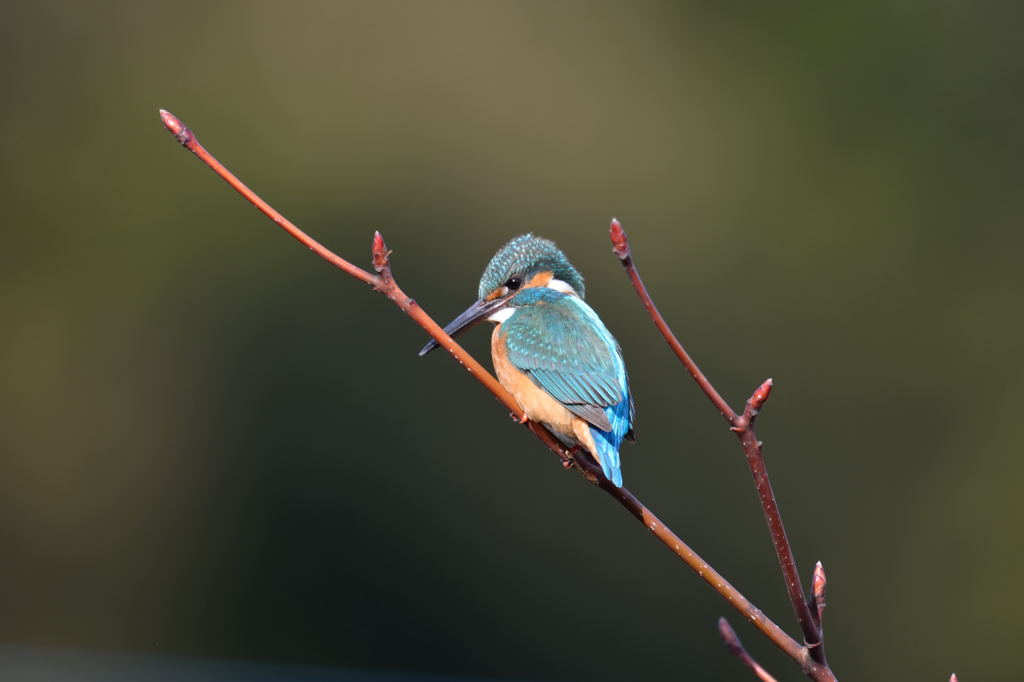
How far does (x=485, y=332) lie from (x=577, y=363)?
3.09 m

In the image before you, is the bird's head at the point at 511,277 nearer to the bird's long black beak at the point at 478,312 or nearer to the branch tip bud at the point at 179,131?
the bird's long black beak at the point at 478,312

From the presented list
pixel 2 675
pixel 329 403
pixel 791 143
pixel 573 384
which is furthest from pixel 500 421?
pixel 573 384

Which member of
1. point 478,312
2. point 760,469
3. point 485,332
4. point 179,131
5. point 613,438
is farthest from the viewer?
point 485,332

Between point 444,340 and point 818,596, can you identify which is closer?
point 818,596

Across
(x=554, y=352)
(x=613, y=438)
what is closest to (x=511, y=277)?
(x=554, y=352)

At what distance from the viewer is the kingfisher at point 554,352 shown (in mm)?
1795

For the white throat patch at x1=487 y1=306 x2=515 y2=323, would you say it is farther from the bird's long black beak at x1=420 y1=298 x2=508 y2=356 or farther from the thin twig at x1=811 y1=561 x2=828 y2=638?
the thin twig at x1=811 y1=561 x2=828 y2=638

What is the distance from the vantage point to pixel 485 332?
4.95 meters

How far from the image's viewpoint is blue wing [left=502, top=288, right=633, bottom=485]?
1.78m

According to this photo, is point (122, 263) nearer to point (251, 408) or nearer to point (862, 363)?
point (251, 408)

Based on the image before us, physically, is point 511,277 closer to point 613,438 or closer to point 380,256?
point 613,438

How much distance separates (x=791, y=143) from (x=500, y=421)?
2218 millimetres

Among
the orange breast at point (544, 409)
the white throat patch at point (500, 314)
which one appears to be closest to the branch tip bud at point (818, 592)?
the orange breast at point (544, 409)

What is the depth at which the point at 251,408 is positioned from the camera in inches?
206
